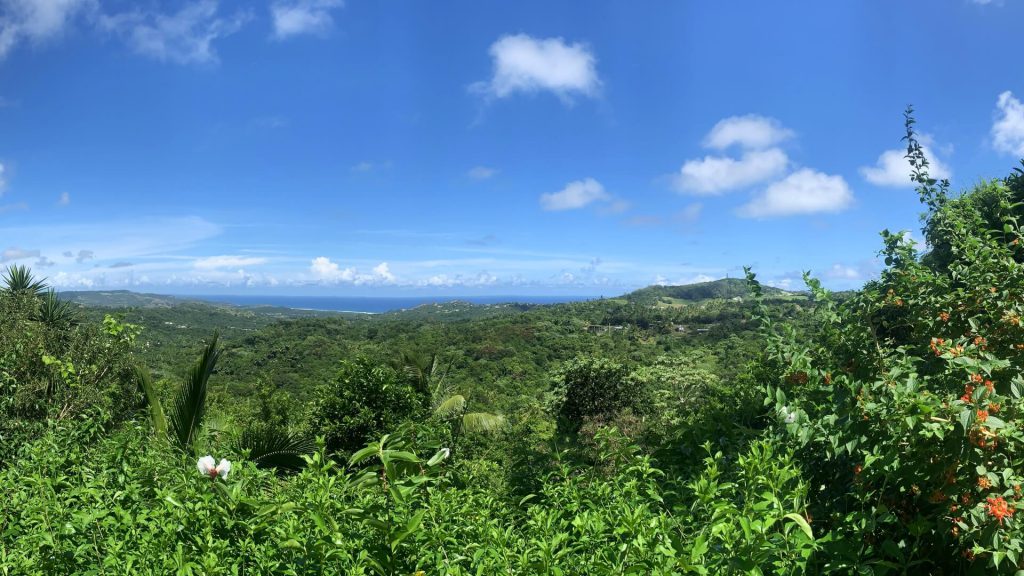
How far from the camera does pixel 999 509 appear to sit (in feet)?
4.42

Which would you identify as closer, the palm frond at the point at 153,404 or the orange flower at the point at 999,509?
the orange flower at the point at 999,509

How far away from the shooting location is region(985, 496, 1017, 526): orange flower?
1.34m

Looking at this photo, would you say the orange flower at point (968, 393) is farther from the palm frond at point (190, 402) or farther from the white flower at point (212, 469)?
the palm frond at point (190, 402)

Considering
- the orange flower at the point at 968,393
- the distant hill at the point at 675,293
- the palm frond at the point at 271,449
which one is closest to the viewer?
the orange flower at the point at 968,393

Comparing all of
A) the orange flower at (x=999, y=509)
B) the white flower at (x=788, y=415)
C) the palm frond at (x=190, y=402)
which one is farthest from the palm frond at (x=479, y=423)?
the orange flower at (x=999, y=509)

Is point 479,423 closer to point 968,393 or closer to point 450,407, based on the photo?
point 450,407

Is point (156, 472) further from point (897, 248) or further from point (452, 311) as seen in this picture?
point (452, 311)

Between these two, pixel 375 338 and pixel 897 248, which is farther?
pixel 375 338

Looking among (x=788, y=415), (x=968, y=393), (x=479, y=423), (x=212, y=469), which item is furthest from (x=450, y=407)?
(x=968, y=393)

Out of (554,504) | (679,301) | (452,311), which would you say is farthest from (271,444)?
(452,311)

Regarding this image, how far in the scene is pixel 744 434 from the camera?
236cm

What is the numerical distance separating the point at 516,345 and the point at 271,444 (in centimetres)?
5495

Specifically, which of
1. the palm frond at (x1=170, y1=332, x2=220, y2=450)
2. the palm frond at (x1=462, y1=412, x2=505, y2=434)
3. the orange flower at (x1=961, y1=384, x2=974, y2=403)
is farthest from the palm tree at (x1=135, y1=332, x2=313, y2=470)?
the palm frond at (x1=462, y1=412, x2=505, y2=434)

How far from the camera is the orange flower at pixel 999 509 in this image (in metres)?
1.34
